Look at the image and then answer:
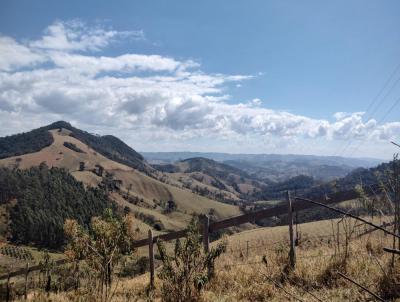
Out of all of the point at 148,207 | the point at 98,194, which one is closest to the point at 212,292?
the point at 98,194

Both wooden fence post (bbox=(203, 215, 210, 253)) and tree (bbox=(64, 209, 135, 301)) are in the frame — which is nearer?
tree (bbox=(64, 209, 135, 301))

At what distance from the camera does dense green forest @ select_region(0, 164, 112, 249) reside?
5246 inches

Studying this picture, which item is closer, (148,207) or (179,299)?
(179,299)

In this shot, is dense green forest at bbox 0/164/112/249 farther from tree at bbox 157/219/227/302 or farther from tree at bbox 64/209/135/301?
tree at bbox 157/219/227/302

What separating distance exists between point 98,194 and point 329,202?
16629cm

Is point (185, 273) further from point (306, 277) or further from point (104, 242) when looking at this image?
point (306, 277)

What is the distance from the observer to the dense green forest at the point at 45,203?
133250mm

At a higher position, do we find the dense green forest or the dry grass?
the dry grass

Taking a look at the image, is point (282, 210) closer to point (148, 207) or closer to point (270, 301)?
point (270, 301)

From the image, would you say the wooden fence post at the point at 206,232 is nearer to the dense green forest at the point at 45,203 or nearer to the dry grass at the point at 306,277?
the dry grass at the point at 306,277

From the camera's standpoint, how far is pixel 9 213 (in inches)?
5719

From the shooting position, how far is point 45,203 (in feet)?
484

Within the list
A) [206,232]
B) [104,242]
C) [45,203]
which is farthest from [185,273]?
[45,203]

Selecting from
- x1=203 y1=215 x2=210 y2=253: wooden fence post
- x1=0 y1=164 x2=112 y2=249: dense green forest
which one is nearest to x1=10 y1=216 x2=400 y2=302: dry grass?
x1=203 y1=215 x2=210 y2=253: wooden fence post
